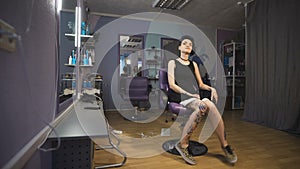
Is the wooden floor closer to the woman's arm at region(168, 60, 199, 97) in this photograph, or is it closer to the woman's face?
the woman's arm at region(168, 60, 199, 97)

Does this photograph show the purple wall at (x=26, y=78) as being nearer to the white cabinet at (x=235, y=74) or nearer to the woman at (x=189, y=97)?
the woman at (x=189, y=97)

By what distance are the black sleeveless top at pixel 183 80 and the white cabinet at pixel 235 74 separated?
3196 mm

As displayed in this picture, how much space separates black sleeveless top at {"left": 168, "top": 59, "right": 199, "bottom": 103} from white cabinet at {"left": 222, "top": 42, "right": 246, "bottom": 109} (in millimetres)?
3196

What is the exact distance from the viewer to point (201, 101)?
1.68m

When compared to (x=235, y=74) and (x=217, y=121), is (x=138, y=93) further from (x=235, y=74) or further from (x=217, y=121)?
(x=235, y=74)

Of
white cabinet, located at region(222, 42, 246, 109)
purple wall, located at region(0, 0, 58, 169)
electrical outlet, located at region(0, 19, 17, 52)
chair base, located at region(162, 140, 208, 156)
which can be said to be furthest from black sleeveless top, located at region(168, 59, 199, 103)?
white cabinet, located at region(222, 42, 246, 109)

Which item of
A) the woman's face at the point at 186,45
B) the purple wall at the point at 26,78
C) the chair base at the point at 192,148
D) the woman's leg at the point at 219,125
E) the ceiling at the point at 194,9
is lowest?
the chair base at the point at 192,148

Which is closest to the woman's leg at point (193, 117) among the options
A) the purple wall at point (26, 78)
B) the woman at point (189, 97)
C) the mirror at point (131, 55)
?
the woman at point (189, 97)

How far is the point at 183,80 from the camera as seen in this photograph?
1.89m

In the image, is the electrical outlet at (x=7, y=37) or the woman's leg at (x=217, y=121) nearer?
the electrical outlet at (x=7, y=37)

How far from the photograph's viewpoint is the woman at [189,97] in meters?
1.65

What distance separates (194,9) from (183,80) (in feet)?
9.38

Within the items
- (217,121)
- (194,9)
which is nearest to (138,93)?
(217,121)

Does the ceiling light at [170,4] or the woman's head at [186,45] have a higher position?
the ceiling light at [170,4]
